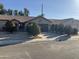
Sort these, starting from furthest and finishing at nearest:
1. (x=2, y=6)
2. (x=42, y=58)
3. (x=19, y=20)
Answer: (x=2, y=6) → (x=19, y=20) → (x=42, y=58)

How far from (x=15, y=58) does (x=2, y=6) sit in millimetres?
55882

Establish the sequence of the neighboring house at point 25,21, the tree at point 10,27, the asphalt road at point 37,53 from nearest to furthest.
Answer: the asphalt road at point 37,53 < the tree at point 10,27 < the neighboring house at point 25,21

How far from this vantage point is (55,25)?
4422cm

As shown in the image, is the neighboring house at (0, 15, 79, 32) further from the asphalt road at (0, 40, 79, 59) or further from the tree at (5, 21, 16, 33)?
the asphalt road at (0, 40, 79, 59)

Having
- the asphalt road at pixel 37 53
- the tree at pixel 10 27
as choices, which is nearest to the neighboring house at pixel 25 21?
the tree at pixel 10 27

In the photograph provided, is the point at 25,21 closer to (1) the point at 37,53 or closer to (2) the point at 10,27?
(2) the point at 10,27

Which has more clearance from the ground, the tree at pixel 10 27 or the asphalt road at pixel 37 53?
the asphalt road at pixel 37 53

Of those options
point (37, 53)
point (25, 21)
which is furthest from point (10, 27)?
point (37, 53)

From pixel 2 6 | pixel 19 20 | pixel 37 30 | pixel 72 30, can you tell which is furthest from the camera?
pixel 2 6

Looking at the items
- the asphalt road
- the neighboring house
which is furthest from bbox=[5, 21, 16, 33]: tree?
the asphalt road

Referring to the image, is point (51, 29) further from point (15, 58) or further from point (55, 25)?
point (15, 58)

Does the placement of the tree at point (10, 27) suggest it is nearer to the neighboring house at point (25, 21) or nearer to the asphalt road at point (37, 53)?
the neighboring house at point (25, 21)

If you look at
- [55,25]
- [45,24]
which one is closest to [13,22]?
[45,24]

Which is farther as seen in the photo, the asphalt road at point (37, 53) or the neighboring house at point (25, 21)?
the neighboring house at point (25, 21)
